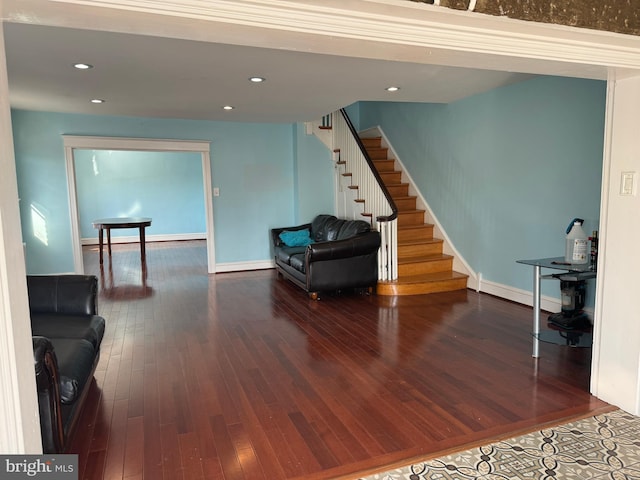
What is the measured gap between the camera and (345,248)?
4730mm

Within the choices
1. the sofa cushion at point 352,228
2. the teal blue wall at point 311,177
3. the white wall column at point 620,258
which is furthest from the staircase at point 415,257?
the white wall column at point 620,258

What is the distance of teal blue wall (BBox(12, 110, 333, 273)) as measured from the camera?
18.4ft

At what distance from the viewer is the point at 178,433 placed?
216cm

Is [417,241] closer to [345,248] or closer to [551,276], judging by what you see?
[345,248]

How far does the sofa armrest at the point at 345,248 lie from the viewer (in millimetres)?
4652

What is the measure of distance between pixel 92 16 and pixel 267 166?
5.46 m

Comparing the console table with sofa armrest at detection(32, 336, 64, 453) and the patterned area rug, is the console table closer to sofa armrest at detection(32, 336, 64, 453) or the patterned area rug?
the patterned area rug

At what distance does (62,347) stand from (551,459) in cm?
249

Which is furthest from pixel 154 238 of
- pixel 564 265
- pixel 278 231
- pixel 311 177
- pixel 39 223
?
pixel 564 265

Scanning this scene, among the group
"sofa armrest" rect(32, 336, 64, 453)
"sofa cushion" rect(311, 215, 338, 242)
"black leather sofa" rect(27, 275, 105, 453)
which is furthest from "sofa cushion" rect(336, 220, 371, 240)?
"sofa armrest" rect(32, 336, 64, 453)

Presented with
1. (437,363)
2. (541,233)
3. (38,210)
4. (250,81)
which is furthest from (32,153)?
(541,233)

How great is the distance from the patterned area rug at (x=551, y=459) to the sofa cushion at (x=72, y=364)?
1.42 metres

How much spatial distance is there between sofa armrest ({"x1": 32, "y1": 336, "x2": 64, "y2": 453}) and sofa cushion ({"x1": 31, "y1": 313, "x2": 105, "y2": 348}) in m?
0.72

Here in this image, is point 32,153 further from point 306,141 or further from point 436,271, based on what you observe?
point 436,271
